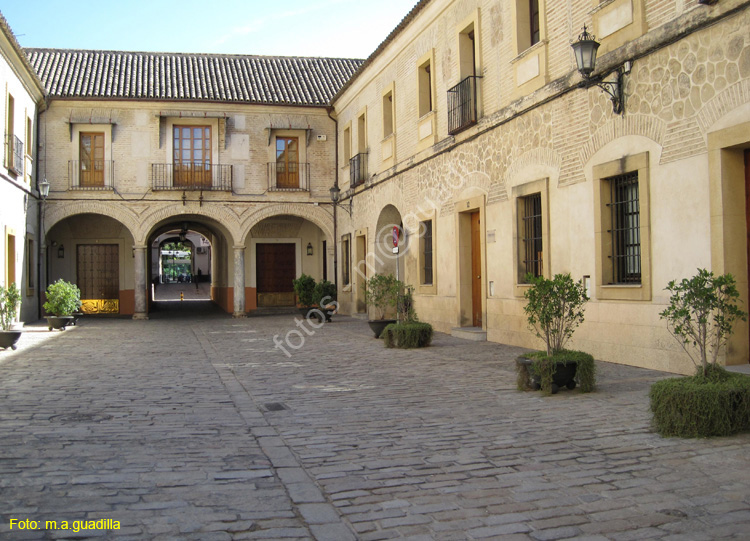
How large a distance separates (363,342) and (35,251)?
1269 centimetres

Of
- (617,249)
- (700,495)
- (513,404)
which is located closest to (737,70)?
(617,249)

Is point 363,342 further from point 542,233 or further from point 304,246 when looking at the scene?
point 304,246

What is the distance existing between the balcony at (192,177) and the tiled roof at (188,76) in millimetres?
2227

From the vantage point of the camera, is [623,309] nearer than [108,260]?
Yes

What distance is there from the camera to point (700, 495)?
3.88 m

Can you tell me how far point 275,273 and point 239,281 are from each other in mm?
3000

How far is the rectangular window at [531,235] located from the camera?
11.5 meters

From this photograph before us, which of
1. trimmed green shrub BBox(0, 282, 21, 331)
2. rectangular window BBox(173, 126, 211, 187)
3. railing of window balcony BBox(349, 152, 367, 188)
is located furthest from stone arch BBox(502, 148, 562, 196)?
rectangular window BBox(173, 126, 211, 187)

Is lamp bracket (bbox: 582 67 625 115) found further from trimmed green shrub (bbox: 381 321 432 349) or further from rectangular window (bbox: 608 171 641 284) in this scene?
trimmed green shrub (bbox: 381 321 432 349)

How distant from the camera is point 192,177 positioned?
23047 mm

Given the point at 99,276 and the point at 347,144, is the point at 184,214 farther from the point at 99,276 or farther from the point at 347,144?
the point at 347,144

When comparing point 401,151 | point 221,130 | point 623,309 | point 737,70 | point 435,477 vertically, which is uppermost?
point 221,130

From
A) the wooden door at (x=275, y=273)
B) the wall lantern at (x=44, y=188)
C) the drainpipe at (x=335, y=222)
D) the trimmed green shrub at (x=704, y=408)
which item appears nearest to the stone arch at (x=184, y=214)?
the wooden door at (x=275, y=273)

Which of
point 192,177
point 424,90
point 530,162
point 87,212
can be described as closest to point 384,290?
point 530,162
